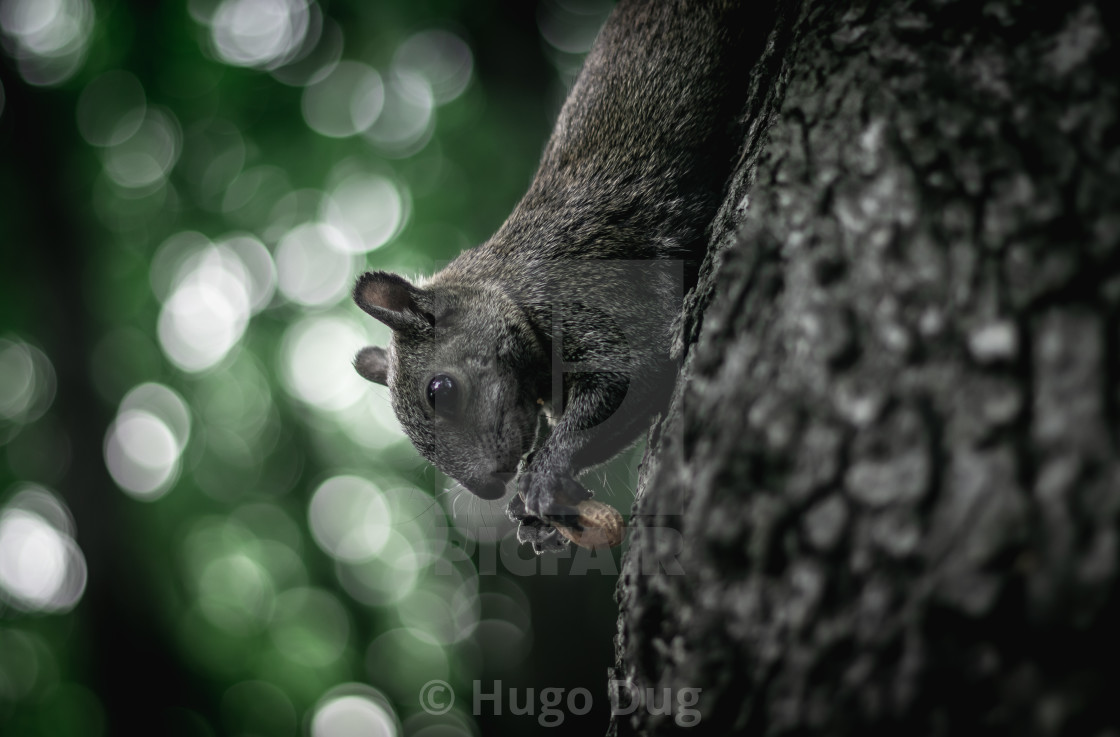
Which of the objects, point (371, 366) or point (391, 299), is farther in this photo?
point (371, 366)

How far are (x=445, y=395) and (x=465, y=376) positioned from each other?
137 mm

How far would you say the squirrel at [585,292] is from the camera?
9.27ft

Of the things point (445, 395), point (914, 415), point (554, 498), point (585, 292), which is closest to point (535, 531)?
point (554, 498)

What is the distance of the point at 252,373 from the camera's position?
918 centimetres

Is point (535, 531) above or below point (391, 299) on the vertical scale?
below

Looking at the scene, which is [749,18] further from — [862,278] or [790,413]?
[790,413]

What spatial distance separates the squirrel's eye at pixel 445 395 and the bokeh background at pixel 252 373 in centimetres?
187

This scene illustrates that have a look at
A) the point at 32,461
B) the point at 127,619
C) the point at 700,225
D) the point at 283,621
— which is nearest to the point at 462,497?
the point at 700,225

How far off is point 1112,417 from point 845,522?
407 mm

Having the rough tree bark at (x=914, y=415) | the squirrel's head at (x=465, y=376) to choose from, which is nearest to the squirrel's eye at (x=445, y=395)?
the squirrel's head at (x=465, y=376)

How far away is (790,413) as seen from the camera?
1.29 meters

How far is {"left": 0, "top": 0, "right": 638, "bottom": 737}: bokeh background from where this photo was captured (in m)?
7.09

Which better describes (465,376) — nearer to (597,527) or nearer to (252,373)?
(597,527)

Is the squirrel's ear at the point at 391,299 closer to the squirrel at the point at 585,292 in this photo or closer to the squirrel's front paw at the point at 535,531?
the squirrel at the point at 585,292
